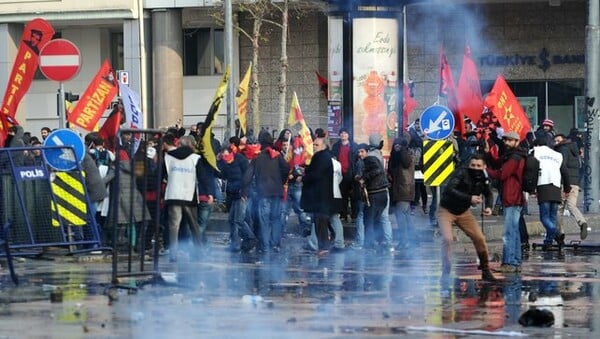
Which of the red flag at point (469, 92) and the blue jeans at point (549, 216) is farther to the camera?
the red flag at point (469, 92)

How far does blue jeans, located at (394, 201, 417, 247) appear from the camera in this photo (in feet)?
69.6

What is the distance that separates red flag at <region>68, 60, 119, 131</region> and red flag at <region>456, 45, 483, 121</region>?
5.99m

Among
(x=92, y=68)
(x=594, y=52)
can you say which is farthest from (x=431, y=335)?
(x=92, y=68)

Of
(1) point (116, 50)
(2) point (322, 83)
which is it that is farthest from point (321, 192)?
(1) point (116, 50)

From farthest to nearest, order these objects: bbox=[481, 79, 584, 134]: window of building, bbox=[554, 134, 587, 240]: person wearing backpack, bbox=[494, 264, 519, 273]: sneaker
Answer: bbox=[481, 79, 584, 134]: window of building < bbox=[554, 134, 587, 240]: person wearing backpack < bbox=[494, 264, 519, 273]: sneaker

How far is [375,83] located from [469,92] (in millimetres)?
2289

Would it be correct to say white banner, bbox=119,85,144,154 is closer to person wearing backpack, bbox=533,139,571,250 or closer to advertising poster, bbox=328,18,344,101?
advertising poster, bbox=328,18,344,101

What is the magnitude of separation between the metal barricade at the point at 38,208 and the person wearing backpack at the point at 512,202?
478 centimetres

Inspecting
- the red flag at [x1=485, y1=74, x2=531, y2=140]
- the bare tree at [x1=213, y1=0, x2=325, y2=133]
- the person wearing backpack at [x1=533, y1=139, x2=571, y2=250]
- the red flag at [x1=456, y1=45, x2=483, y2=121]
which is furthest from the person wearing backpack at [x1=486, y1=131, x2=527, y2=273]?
the bare tree at [x1=213, y1=0, x2=325, y2=133]

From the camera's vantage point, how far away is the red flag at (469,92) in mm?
24938

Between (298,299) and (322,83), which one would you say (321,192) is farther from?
(322,83)

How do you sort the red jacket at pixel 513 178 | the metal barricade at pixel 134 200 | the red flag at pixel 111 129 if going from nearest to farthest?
the metal barricade at pixel 134 200, the red jacket at pixel 513 178, the red flag at pixel 111 129

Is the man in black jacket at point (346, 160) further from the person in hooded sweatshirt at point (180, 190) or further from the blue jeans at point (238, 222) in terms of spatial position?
the person in hooded sweatshirt at point (180, 190)

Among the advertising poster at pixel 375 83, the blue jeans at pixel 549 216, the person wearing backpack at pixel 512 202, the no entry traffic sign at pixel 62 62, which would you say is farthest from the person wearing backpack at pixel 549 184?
the no entry traffic sign at pixel 62 62
